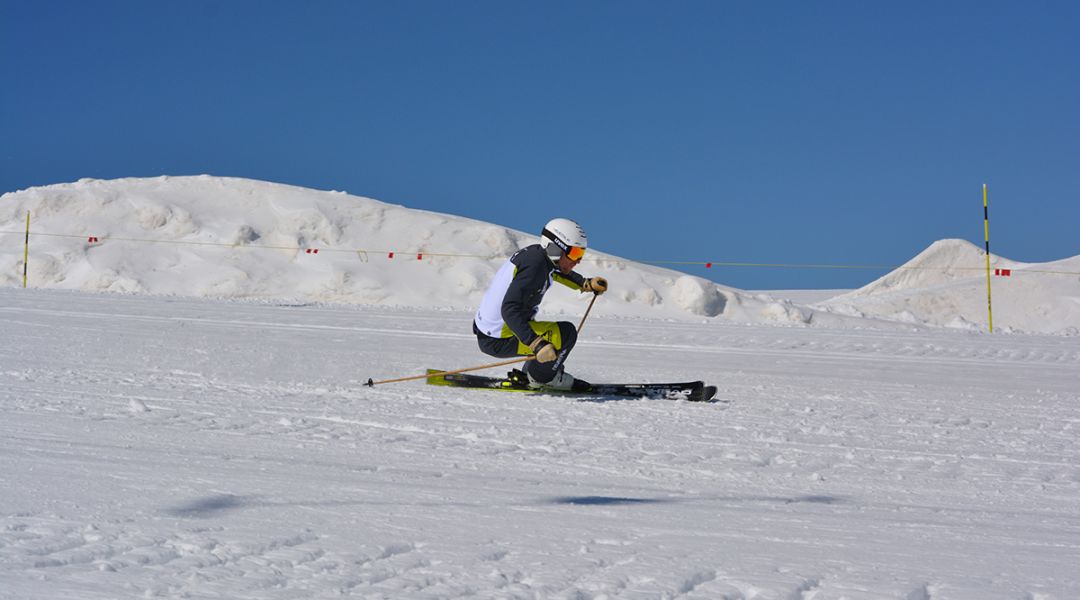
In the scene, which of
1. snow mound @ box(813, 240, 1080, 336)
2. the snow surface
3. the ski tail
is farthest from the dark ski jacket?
snow mound @ box(813, 240, 1080, 336)

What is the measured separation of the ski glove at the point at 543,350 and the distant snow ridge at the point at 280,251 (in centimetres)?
1779

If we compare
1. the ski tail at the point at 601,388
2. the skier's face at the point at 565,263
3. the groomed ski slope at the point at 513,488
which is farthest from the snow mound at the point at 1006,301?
the groomed ski slope at the point at 513,488

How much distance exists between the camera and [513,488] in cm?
374

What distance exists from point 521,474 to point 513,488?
331mm

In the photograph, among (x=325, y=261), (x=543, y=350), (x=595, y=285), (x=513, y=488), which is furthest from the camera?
(x=325, y=261)

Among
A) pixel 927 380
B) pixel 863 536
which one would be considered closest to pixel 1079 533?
pixel 863 536

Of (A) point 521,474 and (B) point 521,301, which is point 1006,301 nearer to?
(B) point 521,301

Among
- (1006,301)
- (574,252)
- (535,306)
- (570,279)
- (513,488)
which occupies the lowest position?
(513,488)

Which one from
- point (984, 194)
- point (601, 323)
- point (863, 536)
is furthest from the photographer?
point (984, 194)

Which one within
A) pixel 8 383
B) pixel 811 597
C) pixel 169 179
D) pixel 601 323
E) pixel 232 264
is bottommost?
pixel 811 597

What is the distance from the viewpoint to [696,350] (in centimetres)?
1209

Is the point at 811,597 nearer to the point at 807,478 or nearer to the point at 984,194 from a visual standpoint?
the point at 807,478

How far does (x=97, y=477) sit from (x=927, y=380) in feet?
25.0

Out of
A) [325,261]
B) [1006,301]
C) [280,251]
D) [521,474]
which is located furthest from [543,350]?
[1006,301]
